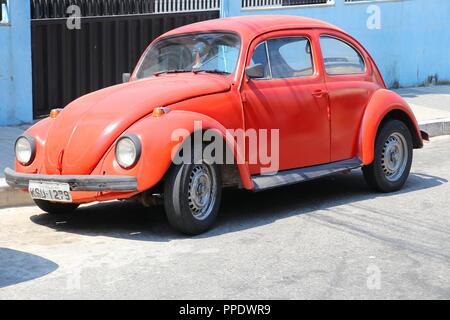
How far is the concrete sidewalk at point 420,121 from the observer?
8617 mm

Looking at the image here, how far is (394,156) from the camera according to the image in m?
9.07

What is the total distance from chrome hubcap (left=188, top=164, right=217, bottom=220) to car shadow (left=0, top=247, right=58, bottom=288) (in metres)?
1.33

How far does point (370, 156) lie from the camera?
28.5ft

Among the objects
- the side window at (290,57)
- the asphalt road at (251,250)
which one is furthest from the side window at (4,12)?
the side window at (290,57)

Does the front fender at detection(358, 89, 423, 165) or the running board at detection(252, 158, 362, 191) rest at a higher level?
the front fender at detection(358, 89, 423, 165)

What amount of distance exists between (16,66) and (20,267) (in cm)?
575

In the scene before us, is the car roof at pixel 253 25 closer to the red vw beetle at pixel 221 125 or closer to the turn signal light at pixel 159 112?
the red vw beetle at pixel 221 125

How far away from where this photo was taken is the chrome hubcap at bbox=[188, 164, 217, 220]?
722 centimetres

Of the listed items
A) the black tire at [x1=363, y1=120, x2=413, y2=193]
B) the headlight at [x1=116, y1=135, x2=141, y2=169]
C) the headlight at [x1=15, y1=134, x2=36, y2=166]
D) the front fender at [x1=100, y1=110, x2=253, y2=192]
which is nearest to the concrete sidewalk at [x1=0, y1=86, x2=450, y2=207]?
the headlight at [x1=15, y1=134, x2=36, y2=166]

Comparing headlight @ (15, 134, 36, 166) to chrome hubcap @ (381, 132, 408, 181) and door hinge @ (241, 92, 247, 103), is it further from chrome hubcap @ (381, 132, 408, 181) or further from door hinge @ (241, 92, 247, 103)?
chrome hubcap @ (381, 132, 408, 181)

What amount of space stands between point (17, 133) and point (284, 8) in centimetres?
550

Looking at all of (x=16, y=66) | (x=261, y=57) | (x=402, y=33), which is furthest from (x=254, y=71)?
(x=402, y=33)

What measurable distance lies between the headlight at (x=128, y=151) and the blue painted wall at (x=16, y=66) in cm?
504

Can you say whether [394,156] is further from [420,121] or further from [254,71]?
[420,121]
